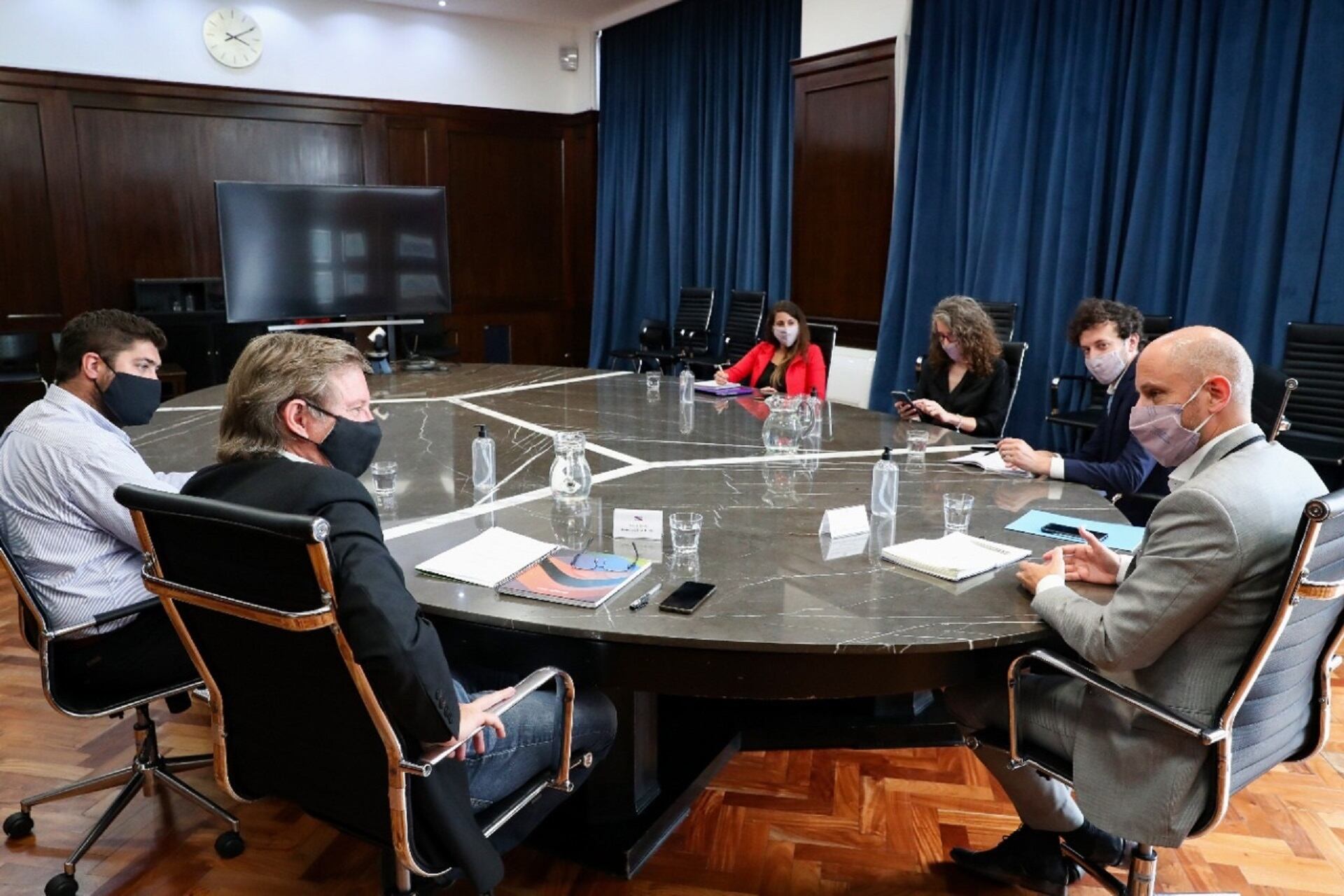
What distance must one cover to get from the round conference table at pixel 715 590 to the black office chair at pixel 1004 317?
1.58 meters

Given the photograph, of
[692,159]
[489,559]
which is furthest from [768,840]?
[692,159]

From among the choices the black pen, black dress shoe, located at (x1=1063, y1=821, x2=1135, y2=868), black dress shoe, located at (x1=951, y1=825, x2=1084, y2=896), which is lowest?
black dress shoe, located at (x1=951, y1=825, x2=1084, y2=896)

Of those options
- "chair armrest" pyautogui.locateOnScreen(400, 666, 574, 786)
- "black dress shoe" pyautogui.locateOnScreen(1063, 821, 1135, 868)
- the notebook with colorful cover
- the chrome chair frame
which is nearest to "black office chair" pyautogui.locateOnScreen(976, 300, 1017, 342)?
"black dress shoe" pyautogui.locateOnScreen(1063, 821, 1135, 868)

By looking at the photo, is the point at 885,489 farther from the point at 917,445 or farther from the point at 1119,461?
the point at 1119,461

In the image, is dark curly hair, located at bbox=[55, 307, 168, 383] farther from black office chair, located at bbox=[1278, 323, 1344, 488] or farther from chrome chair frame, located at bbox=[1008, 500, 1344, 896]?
black office chair, located at bbox=[1278, 323, 1344, 488]

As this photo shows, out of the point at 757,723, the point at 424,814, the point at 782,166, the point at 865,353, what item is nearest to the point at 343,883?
the point at 424,814

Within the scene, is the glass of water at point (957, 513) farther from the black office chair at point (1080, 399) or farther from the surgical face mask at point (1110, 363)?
the black office chair at point (1080, 399)

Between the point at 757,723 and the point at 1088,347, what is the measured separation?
65.2 inches

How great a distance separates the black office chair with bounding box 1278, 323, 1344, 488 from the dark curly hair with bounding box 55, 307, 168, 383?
13.3 ft

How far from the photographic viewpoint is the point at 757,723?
262 cm

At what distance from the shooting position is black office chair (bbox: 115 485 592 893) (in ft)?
4.30

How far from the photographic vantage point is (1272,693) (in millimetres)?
1577

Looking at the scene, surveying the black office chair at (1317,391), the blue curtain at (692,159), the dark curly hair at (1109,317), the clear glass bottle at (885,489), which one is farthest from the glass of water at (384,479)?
the blue curtain at (692,159)

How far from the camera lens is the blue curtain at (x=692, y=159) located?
664 cm
